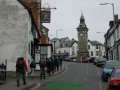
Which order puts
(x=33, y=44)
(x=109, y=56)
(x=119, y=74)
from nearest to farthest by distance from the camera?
(x=119, y=74) < (x=33, y=44) < (x=109, y=56)

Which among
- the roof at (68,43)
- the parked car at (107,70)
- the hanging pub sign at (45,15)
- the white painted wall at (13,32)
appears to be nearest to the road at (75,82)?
the parked car at (107,70)

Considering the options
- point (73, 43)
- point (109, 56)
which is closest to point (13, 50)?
point (109, 56)

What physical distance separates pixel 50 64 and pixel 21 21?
5.84m

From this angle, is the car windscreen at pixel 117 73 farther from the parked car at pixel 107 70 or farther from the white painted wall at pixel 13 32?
the white painted wall at pixel 13 32

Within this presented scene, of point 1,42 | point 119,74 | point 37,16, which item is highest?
point 37,16

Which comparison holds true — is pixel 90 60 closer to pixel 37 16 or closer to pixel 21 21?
pixel 37 16

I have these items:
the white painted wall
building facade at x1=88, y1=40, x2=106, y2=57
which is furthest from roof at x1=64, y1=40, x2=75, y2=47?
the white painted wall

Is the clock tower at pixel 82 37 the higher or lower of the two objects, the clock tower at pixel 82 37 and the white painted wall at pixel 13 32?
the higher

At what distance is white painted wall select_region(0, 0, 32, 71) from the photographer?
132 feet

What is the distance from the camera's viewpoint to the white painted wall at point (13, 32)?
4009cm

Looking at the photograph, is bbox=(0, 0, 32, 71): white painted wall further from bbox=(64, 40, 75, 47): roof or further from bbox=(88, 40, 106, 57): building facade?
bbox=(64, 40, 75, 47): roof

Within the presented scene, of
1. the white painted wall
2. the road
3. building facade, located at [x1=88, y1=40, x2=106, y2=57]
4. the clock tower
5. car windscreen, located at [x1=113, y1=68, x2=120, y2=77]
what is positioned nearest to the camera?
car windscreen, located at [x1=113, y1=68, x2=120, y2=77]

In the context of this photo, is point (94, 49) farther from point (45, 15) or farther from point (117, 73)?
point (117, 73)

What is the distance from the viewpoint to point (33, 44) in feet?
155
